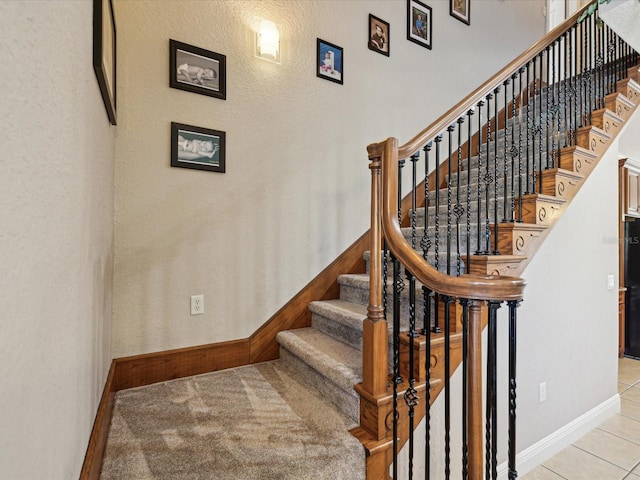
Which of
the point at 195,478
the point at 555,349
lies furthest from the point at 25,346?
the point at 555,349

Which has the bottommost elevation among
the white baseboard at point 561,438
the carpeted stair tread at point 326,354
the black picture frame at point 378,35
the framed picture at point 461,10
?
the white baseboard at point 561,438

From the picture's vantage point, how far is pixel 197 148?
2020 millimetres

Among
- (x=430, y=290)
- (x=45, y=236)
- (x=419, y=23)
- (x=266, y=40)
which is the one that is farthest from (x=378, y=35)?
(x=45, y=236)

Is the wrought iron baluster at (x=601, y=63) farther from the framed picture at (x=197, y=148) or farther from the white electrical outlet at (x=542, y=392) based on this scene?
the framed picture at (x=197, y=148)

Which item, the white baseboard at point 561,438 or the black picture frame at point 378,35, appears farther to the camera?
the black picture frame at point 378,35

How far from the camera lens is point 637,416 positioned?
8.76 ft

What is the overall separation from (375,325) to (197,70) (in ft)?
5.86

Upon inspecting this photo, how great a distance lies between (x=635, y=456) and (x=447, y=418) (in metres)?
1.98

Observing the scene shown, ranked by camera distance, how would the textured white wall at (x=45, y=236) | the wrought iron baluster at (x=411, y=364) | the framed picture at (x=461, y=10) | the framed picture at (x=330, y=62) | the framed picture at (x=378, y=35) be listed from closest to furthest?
the textured white wall at (x=45, y=236), the wrought iron baluster at (x=411, y=364), the framed picture at (x=330, y=62), the framed picture at (x=378, y=35), the framed picture at (x=461, y=10)

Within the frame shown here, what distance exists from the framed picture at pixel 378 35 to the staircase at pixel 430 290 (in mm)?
1263

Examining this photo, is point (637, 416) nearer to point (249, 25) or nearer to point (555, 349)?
point (555, 349)

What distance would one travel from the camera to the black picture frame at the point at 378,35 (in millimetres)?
2828

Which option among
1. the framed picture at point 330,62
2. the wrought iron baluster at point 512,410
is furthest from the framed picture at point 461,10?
the wrought iron baluster at point 512,410

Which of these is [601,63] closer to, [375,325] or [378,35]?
[378,35]
